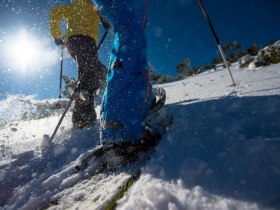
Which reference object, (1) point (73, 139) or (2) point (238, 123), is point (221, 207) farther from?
(1) point (73, 139)

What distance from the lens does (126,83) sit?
188cm

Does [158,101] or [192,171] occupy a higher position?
[158,101]

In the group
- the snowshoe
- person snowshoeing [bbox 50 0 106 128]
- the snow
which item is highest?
person snowshoeing [bbox 50 0 106 128]

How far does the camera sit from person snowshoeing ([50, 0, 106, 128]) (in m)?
3.39

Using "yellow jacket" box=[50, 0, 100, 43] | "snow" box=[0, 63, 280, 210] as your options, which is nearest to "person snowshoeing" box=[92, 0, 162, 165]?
"snow" box=[0, 63, 280, 210]

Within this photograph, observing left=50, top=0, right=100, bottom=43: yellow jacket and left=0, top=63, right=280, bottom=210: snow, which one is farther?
left=50, top=0, right=100, bottom=43: yellow jacket

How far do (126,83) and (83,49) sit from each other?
1.92 m

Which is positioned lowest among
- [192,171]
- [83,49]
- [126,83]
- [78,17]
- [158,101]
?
[192,171]

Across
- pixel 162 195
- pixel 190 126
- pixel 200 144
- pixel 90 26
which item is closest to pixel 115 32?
pixel 190 126

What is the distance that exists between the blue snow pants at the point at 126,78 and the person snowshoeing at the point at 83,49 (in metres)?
1.48

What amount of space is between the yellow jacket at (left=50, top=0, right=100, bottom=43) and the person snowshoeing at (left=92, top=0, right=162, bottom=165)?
5.81ft

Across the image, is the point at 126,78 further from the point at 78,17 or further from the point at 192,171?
the point at 78,17

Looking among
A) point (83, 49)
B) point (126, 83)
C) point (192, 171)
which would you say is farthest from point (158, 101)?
point (83, 49)

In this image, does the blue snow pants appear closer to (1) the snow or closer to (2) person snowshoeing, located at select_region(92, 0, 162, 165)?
(2) person snowshoeing, located at select_region(92, 0, 162, 165)
